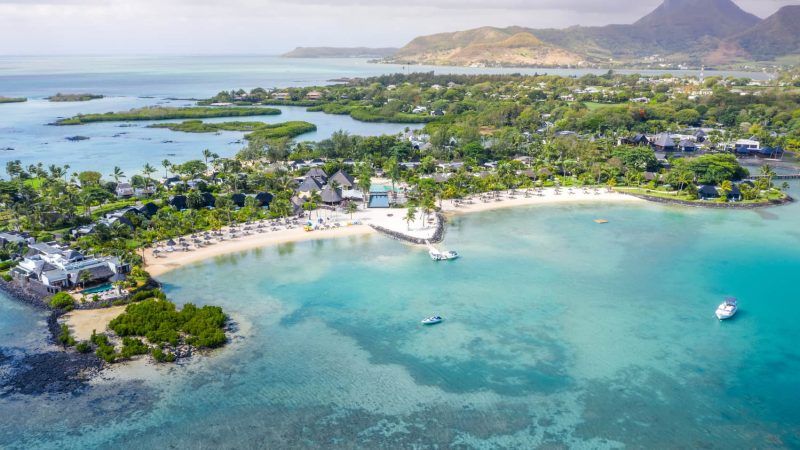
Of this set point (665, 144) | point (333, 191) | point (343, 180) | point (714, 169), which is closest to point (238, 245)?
point (333, 191)

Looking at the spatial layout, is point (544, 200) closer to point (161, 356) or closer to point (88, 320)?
point (161, 356)

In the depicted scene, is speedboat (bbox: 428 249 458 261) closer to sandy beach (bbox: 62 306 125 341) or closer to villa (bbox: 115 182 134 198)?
sandy beach (bbox: 62 306 125 341)

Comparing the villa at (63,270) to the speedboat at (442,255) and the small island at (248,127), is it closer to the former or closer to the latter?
the speedboat at (442,255)

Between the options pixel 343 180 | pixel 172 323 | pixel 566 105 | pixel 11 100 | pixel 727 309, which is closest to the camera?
pixel 172 323

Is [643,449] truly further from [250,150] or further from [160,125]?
[160,125]

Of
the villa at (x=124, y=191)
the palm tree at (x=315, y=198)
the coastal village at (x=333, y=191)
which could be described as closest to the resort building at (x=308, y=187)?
the coastal village at (x=333, y=191)
